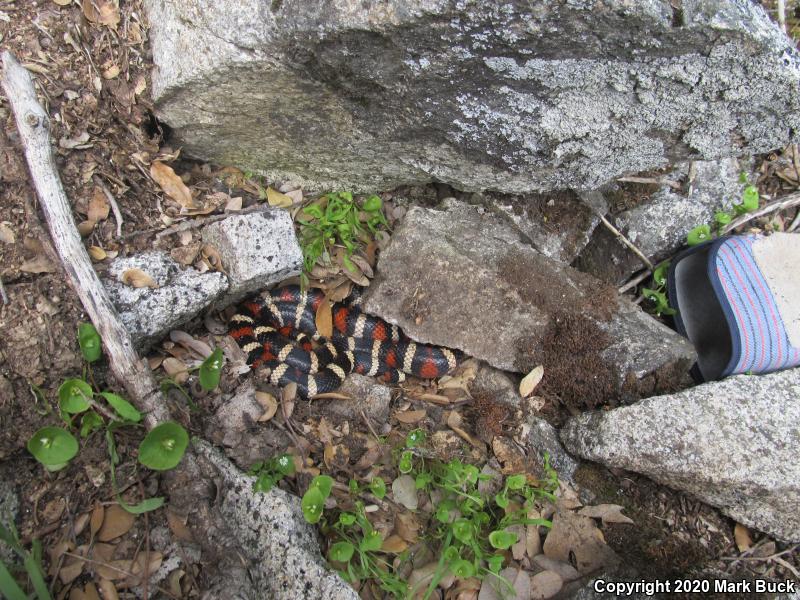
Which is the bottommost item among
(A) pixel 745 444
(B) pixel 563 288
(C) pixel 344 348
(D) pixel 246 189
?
(C) pixel 344 348

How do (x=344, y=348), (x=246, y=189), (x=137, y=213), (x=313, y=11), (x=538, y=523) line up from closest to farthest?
(x=313, y=11) < (x=538, y=523) < (x=137, y=213) < (x=246, y=189) < (x=344, y=348)

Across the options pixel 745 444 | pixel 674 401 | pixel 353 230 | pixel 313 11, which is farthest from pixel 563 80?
pixel 745 444

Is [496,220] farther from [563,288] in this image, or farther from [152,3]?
[152,3]

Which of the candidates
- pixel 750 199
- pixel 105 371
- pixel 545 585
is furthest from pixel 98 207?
pixel 750 199

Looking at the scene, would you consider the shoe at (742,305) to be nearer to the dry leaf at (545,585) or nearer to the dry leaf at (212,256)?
the dry leaf at (545,585)

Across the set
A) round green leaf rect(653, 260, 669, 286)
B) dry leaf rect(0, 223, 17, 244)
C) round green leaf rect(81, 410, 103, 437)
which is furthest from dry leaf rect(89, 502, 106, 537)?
round green leaf rect(653, 260, 669, 286)
